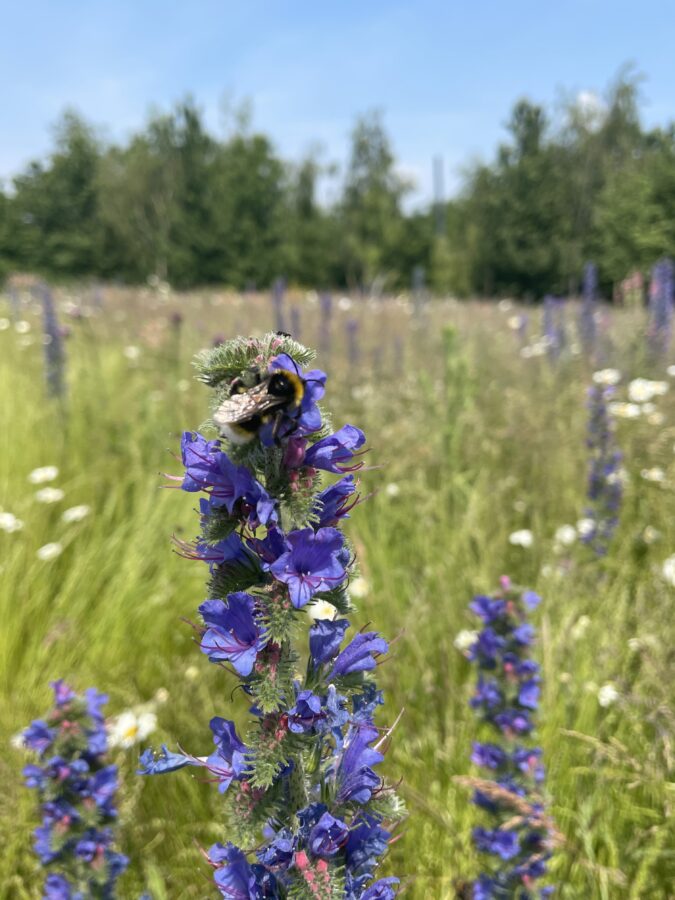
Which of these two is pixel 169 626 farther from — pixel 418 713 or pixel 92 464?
pixel 92 464

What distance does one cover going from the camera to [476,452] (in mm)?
4617

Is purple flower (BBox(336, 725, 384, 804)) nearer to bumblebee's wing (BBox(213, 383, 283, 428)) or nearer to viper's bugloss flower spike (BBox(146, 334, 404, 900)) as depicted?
viper's bugloss flower spike (BBox(146, 334, 404, 900))

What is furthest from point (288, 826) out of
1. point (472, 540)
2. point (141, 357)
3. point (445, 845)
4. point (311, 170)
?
point (311, 170)

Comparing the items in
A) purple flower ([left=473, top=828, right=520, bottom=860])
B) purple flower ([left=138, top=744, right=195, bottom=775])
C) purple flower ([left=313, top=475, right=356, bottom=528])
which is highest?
purple flower ([left=313, top=475, right=356, bottom=528])

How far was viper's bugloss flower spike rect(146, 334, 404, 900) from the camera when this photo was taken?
888 mm

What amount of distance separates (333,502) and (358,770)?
39 cm

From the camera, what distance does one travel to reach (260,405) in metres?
0.86

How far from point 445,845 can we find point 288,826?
1.33 m

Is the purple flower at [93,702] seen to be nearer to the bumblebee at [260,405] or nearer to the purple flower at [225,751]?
the purple flower at [225,751]

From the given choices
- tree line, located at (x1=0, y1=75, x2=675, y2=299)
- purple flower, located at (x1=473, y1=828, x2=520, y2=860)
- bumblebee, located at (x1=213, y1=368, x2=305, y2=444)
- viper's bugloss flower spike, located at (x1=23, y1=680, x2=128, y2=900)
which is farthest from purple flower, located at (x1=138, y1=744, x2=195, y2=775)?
tree line, located at (x1=0, y1=75, x2=675, y2=299)

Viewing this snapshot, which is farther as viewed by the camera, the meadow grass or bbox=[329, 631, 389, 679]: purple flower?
the meadow grass

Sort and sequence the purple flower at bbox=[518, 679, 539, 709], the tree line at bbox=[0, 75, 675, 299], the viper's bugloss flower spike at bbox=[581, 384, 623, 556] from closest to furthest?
the purple flower at bbox=[518, 679, 539, 709] < the viper's bugloss flower spike at bbox=[581, 384, 623, 556] < the tree line at bbox=[0, 75, 675, 299]

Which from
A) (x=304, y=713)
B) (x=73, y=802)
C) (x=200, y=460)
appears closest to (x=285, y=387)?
(x=200, y=460)

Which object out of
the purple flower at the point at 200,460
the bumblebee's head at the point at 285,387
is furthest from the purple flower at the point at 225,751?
the bumblebee's head at the point at 285,387
